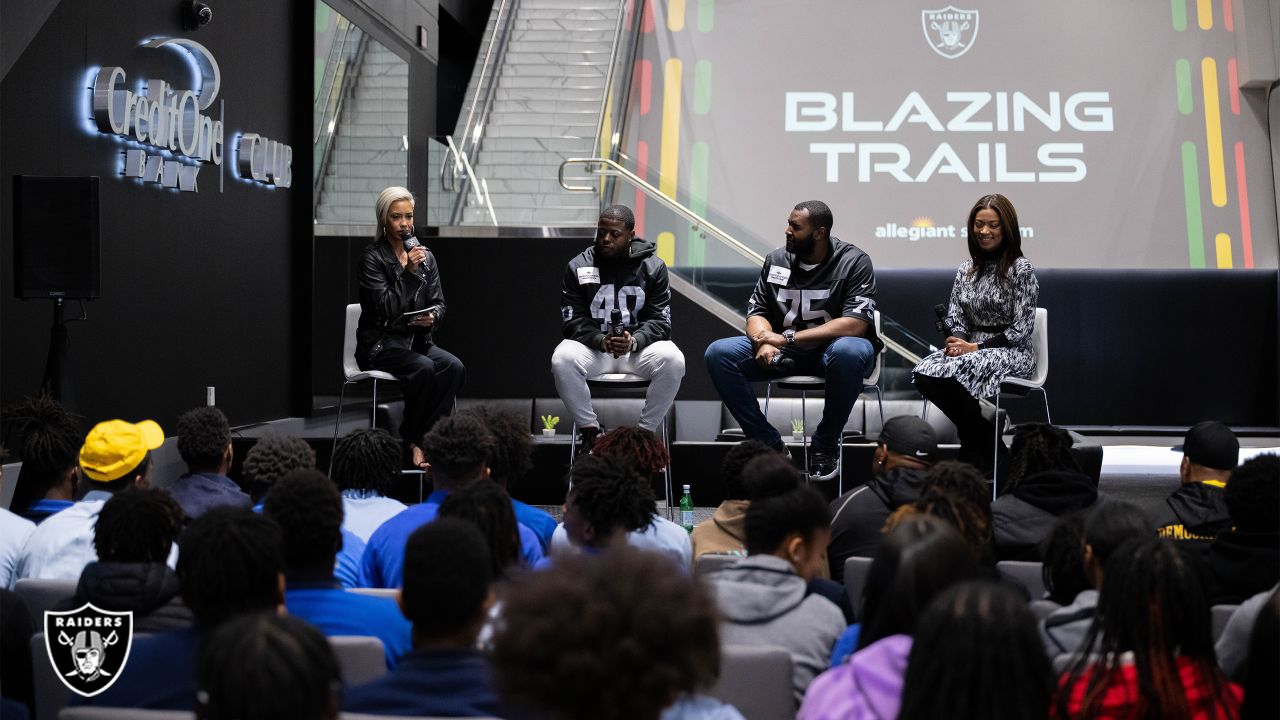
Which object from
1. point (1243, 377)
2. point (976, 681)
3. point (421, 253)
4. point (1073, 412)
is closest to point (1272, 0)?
point (1243, 377)

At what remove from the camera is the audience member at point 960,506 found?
2.69 metres

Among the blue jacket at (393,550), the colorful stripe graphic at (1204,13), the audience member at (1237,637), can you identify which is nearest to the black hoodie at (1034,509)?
the audience member at (1237,637)

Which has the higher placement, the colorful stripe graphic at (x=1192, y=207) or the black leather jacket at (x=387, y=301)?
the colorful stripe graphic at (x=1192, y=207)

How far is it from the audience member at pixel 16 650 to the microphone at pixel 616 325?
3.42 m

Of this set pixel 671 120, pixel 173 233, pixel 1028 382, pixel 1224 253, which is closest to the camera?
pixel 1028 382

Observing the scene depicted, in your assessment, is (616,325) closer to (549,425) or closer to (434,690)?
(549,425)

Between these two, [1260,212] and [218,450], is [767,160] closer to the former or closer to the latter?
[1260,212]

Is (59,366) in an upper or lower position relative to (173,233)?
lower

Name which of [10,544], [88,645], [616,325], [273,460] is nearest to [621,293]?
[616,325]

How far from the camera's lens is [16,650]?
7.70 ft

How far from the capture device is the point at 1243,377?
9.93 m

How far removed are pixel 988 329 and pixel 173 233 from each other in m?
4.27

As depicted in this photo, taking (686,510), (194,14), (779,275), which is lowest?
(686,510)

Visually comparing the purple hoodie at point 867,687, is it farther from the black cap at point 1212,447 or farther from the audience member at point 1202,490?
the black cap at point 1212,447
